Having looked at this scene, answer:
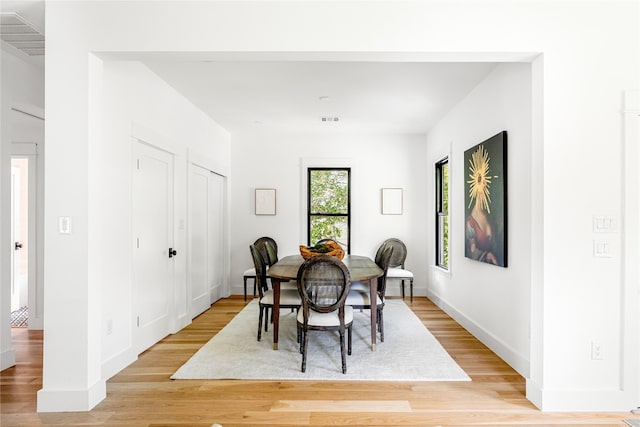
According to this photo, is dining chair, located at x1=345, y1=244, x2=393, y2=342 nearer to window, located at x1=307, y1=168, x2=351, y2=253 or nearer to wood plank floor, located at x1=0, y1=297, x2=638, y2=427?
A: wood plank floor, located at x1=0, y1=297, x2=638, y2=427

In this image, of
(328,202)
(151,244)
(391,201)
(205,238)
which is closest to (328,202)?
(328,202)

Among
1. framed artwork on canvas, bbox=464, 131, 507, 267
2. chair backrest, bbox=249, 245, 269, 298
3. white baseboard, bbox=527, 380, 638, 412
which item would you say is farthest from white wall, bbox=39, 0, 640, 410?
chair backrest, bbox=249, 245, 269, 298

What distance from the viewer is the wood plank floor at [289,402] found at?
231 centimetres

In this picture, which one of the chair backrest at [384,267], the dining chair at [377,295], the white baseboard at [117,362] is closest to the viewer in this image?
the white baseboard at [117,362]

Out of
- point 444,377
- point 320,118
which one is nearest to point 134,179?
point 320,118

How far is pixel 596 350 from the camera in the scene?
2.43 metres

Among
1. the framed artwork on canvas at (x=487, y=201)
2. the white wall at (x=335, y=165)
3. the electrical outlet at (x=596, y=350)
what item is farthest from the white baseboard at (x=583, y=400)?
the white wall at (x=335, y=165)

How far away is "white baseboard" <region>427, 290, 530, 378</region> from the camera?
2.94 metres

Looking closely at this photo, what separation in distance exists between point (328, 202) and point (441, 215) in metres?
1.76

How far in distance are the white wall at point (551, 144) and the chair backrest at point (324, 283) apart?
1.37m

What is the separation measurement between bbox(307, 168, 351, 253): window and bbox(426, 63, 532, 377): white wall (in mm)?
1803

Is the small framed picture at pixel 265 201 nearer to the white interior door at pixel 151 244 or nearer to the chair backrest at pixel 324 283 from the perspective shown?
the white interior door at pixel 151 244

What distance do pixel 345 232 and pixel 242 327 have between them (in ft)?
8.18

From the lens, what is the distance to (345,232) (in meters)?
6.12
